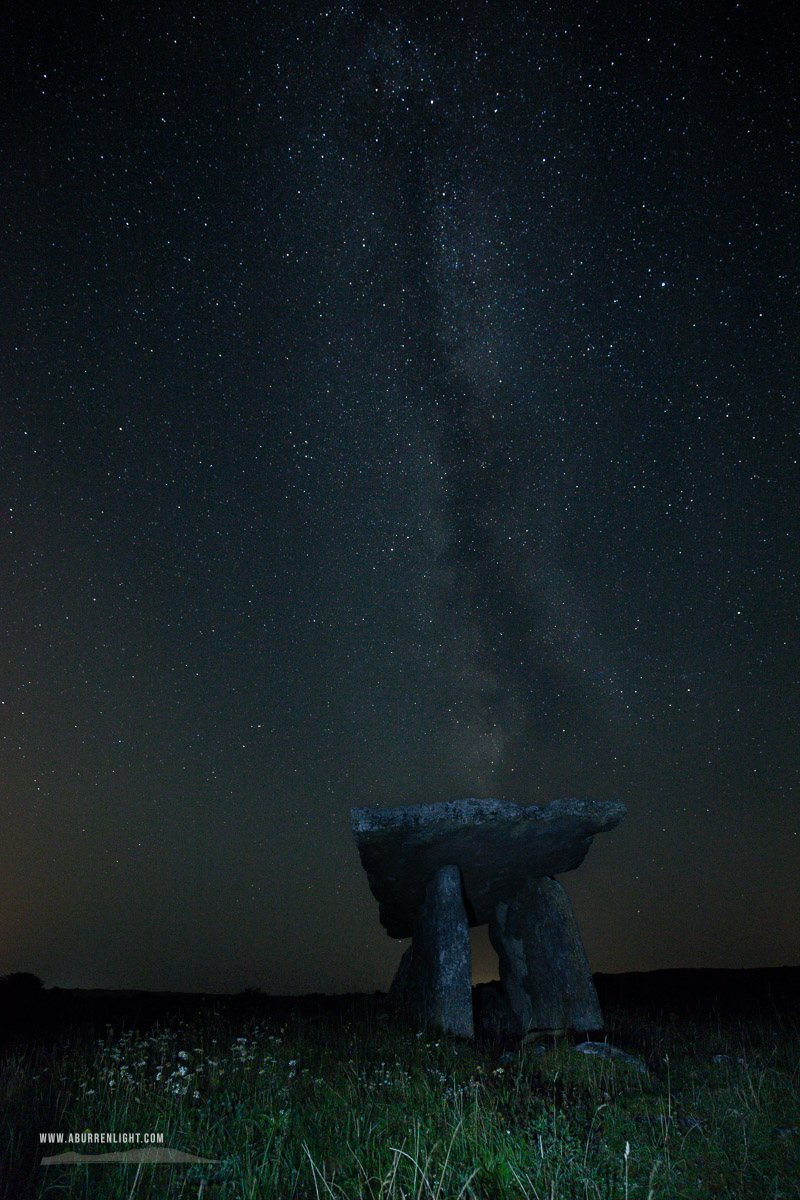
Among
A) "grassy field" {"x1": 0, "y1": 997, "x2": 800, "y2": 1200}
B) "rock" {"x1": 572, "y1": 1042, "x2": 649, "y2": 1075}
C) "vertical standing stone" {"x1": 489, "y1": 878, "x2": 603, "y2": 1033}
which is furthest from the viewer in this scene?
"vertical standing stone" {"x1": 489, "y1": 878, "x2": 603, "y2": 1033}

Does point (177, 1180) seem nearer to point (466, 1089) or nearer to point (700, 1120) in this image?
point (466, 1089)

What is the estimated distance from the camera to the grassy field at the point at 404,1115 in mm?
3332

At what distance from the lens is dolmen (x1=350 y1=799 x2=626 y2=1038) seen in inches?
347

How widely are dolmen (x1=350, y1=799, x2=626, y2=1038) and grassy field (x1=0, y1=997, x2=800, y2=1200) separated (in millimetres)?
1413

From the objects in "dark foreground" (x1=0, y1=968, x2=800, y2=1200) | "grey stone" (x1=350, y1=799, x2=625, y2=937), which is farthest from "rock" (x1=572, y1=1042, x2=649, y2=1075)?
"grey stone" (x1=350, y1=799, x2=625, y2=937)

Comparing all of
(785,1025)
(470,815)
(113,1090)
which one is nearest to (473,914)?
(470,815)

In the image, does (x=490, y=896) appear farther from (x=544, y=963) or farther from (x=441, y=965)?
(x=441, y=965)

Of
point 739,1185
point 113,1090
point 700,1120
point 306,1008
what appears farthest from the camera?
point 306,1008

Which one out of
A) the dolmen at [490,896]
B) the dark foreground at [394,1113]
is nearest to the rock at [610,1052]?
the dark foreground at [394,1113]

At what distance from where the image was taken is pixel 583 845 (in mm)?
9820

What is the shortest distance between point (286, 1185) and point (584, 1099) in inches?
116

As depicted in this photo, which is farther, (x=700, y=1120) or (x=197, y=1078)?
(x=197, y=1078)

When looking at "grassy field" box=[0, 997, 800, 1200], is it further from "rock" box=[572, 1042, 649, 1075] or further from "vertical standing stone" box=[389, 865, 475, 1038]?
"vertical standing stone" box=[389, 865, 475, 1038]

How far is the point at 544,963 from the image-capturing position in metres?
9.98
